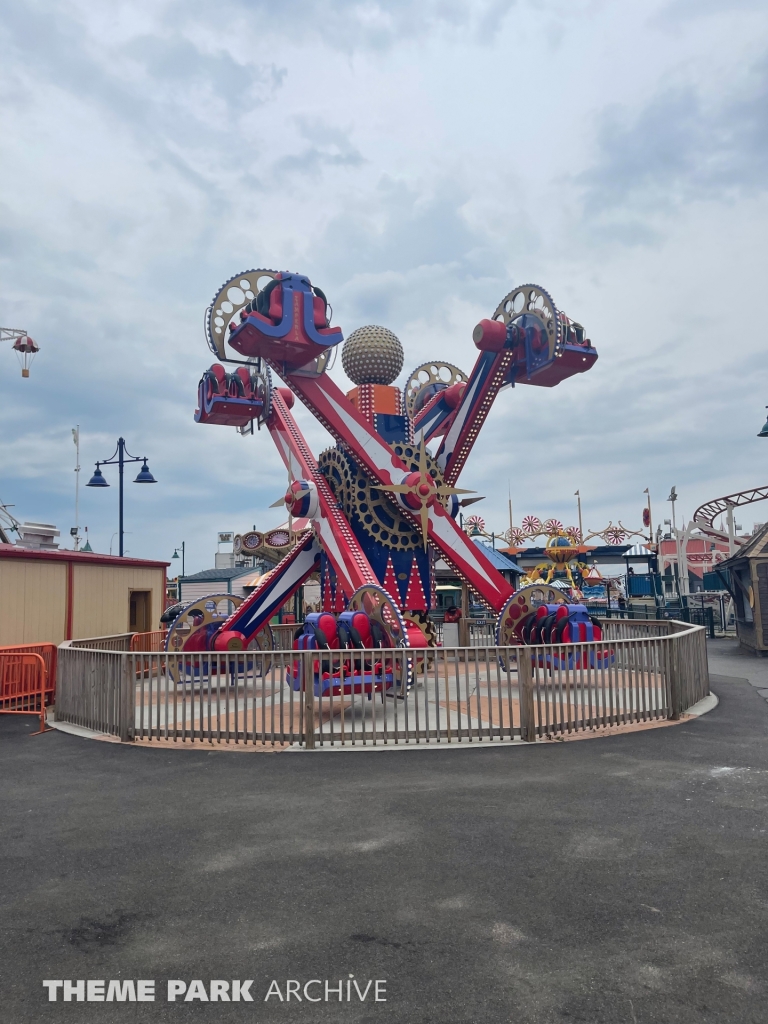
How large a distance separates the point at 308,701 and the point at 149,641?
913 centimetres

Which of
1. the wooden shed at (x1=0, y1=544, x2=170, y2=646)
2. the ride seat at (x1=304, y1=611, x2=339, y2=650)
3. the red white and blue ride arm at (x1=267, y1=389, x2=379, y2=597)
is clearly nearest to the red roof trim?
the wooden shed at (x1=0, y1=544, x2=170, y2=646)

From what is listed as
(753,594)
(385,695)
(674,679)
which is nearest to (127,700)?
(385,695)

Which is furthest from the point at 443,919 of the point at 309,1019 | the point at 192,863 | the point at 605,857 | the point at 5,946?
the point at 5,946

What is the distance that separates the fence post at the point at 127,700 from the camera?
971 centimetres

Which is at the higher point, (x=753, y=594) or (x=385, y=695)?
(x=753, y=594)

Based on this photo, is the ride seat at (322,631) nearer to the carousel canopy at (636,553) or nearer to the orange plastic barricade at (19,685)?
the orange plastic barricade at (19,685)

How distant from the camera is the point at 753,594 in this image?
21.1 meters

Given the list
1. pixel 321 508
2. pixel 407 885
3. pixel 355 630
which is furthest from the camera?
pixel 321 508

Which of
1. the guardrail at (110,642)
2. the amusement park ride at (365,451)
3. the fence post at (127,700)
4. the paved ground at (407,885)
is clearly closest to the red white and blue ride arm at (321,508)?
the amusement park ride at (365,451)

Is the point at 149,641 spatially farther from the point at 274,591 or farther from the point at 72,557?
the point at 274,591

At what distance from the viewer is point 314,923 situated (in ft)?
13.9

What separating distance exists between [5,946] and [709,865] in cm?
467

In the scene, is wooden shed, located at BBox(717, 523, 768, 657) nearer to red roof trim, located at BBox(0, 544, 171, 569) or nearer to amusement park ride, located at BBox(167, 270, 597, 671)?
amusement park ride, located at BBox(167, 270, 597, 671)

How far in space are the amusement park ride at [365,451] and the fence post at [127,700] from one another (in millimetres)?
5590
